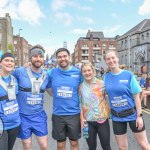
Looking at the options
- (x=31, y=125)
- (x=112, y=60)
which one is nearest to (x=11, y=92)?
(x=31, y=125)

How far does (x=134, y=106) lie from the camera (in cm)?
499

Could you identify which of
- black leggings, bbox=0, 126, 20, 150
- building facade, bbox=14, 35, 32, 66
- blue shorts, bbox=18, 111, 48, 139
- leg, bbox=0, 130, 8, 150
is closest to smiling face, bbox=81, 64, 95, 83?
blue shorts, bbox=18, 111, 48, 139

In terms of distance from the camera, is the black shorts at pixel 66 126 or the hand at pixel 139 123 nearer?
the hand at pixel 139 123

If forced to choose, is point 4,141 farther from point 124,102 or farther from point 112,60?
point 112,60

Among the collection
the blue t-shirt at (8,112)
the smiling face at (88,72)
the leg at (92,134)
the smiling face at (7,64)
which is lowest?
the leg at (92,134)

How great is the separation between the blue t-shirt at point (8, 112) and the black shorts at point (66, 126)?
797 millimetres

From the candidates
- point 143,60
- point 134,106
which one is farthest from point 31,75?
point 143,60

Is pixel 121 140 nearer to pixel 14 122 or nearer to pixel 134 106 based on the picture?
pixel 134 106

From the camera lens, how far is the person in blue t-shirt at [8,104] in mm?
4500

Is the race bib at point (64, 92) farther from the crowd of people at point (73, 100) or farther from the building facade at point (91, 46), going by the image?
the building facade at point (91, 46)

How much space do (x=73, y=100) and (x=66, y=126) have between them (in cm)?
46

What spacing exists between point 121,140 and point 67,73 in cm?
139

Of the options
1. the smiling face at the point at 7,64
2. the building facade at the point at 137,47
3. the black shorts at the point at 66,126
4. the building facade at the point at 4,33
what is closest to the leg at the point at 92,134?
the black shorts at the point at 66,126

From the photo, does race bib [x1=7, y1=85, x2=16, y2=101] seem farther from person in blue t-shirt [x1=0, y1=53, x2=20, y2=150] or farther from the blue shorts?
the blue shorts
